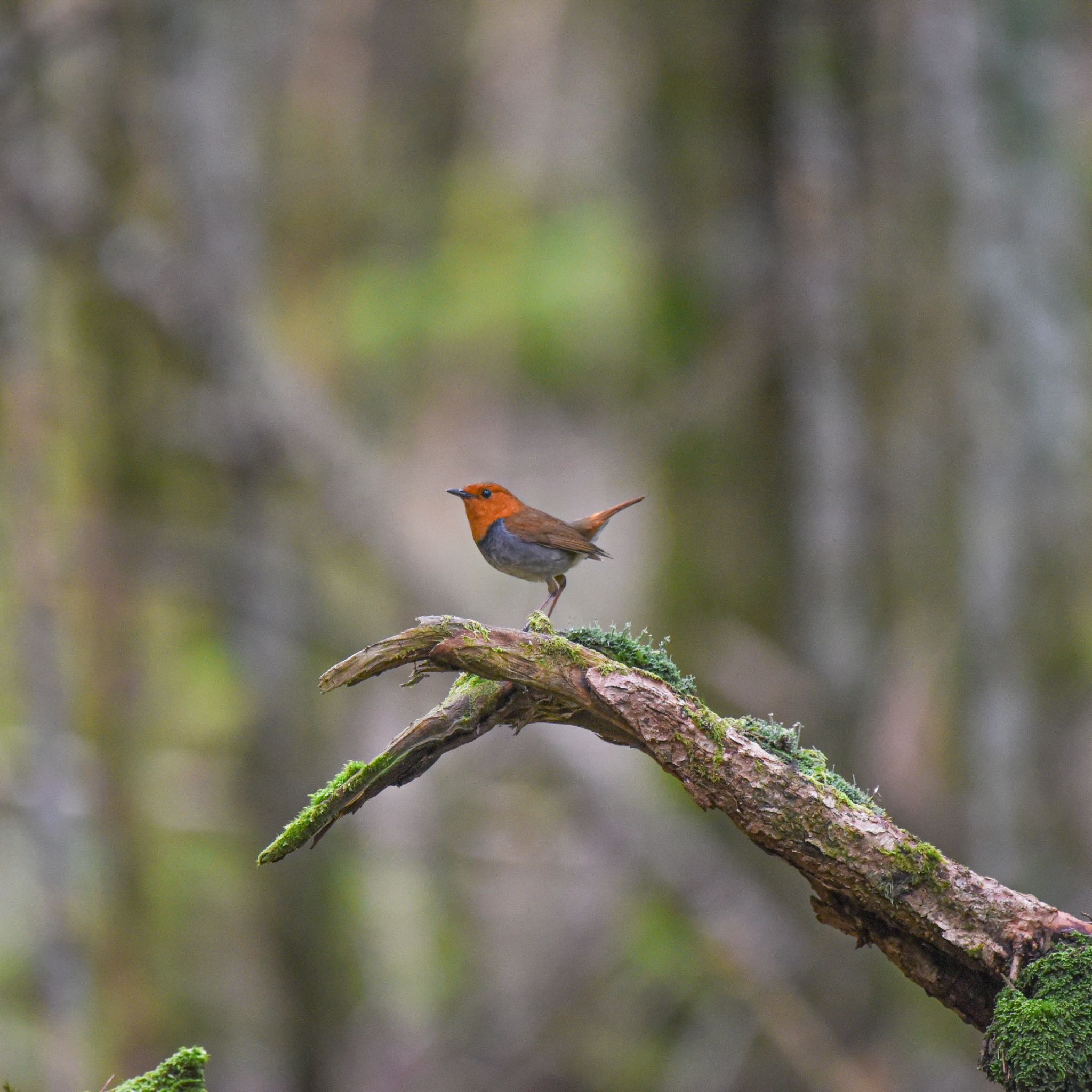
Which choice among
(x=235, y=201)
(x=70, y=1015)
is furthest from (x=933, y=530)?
(x=70, y=1015)

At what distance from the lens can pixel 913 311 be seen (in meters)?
6.23

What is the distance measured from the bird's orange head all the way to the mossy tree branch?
1.55 m

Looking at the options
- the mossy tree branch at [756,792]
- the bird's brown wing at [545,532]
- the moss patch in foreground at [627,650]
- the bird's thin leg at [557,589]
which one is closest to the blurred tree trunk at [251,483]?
the bird's thin leg at [557,589]

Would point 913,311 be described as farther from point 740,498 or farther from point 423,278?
point 423,278

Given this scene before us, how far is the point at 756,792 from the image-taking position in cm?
198

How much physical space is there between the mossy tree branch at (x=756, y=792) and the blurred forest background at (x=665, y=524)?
13.1 ft

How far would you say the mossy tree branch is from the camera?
1.91m

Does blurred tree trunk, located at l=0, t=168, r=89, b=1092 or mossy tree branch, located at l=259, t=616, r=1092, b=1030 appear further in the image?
blurred tree trunk, located at l=0, t=168, r=89, b=1092

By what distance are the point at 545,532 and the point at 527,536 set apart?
58 millimetres

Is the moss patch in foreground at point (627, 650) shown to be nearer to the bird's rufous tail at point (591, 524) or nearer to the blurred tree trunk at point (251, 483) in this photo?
the bird's rufous tail at point (591, 524)

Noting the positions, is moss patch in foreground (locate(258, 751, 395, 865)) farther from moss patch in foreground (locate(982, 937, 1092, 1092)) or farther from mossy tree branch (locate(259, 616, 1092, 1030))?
moss patch in foreground (locate(982, 937, 1092, 1092))

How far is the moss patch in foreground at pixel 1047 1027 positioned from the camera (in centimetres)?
174

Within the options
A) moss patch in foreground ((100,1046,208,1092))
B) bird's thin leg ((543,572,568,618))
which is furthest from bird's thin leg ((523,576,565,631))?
moss patch in foreground ((100,1046,208,1092))

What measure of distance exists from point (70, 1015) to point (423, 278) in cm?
867
